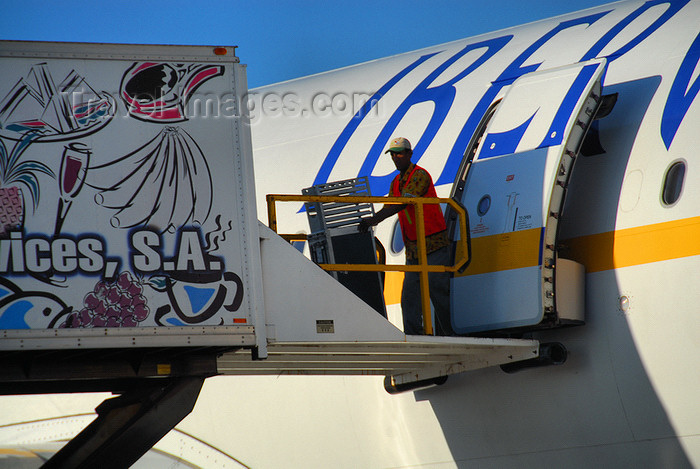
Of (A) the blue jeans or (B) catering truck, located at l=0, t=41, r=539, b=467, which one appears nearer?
(B) catering truck, located at l=0, t=41, r=539, b=467

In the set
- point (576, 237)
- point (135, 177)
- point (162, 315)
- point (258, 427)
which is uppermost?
point (135, 177)

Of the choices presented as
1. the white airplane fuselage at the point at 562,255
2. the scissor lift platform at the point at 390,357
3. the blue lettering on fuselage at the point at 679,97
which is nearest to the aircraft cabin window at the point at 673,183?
the white airplane fuselage at the point at 562,255

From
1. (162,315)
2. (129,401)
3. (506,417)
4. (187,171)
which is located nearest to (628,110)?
(506,417)

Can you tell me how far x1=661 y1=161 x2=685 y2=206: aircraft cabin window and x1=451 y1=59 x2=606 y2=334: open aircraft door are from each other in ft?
2.62

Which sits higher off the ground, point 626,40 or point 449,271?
point 626,40

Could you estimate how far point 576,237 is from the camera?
7.42 metres

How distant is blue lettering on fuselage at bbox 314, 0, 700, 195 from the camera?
23.7 ft

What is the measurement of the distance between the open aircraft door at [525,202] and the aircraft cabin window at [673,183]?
798mm

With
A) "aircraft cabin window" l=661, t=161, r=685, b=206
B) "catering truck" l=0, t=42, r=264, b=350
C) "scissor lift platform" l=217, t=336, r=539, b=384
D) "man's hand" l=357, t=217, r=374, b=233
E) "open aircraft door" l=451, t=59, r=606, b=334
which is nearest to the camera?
"catering truck" l=0, t=42, r=264, b=350

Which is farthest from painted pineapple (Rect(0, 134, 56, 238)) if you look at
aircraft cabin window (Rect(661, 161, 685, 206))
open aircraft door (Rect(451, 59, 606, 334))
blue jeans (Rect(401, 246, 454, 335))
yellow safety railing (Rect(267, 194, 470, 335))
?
aircraft cabin window (Rect(661, 161, 685, 206))

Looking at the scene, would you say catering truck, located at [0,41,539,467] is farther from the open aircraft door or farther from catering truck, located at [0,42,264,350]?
the open aircraft door

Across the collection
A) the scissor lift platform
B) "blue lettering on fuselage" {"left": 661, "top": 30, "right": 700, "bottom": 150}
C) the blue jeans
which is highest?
"blue lettering on fuselage" {"left": 661, "top": 30, "right": 700, "bottom": 150}

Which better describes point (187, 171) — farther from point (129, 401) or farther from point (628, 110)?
point (628, 110)

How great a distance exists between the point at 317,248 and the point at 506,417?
7.22 feet
